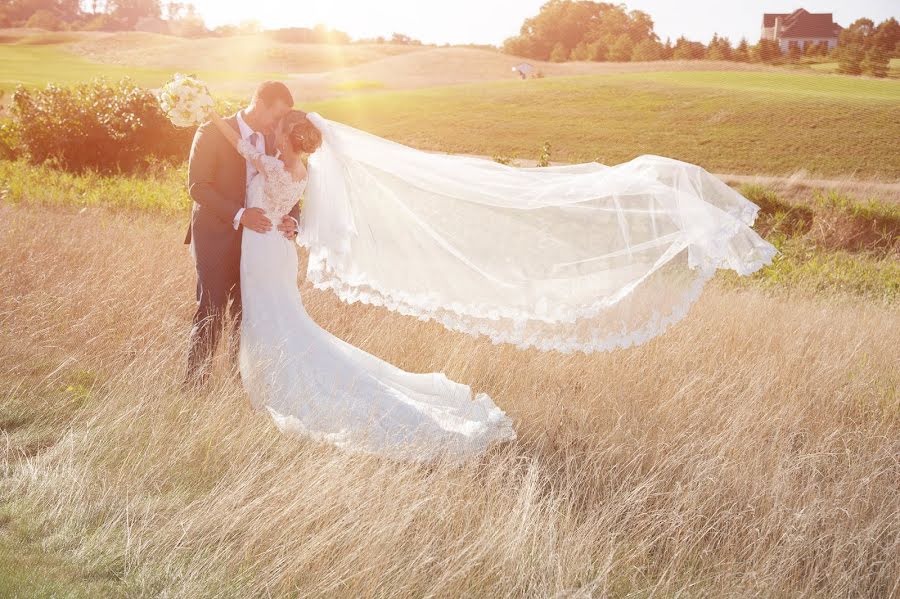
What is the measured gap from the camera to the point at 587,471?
4.58m

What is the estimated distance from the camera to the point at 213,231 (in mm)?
5062

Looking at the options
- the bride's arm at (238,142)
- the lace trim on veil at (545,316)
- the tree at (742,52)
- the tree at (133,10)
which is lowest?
the lace trim on veil at (545,316)

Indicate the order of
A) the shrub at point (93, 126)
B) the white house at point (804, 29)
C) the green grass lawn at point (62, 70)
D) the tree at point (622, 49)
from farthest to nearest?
the white house at point (804, 29) < the tree at point (622, 49) < the green grass lawn at point (62, 70) < the shrub at point (93, 126)

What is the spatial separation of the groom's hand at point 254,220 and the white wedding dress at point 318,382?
0.17m

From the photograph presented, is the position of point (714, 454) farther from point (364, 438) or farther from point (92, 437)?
point (92, 437)

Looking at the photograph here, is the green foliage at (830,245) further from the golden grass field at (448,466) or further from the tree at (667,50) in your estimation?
the tree at (667,50)

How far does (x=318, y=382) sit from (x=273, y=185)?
129 cm

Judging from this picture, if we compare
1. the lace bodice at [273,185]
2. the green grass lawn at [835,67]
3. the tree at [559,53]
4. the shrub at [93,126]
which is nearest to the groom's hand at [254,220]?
the lace bodice at [273,185]

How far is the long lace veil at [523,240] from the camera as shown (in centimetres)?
479

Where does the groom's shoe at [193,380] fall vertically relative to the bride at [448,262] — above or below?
below

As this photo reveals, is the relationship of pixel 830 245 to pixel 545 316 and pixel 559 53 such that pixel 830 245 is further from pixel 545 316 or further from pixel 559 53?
pixel 559 53

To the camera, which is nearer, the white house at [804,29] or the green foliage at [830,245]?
the green foliage at [830,245]

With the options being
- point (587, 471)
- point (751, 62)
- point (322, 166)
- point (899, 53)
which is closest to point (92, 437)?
point (322, 166)

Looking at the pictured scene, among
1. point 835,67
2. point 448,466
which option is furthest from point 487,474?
point 835,67
